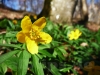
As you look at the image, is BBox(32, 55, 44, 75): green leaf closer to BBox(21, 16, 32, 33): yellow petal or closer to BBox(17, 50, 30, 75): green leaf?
BBox(17, 50, 30, 75): green leaf

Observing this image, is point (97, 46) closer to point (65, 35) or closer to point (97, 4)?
point (65, 35)

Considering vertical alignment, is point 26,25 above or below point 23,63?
above

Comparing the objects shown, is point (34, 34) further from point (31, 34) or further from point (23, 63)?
point (23, 63)

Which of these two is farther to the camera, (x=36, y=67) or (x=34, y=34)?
(x=34, y=34)

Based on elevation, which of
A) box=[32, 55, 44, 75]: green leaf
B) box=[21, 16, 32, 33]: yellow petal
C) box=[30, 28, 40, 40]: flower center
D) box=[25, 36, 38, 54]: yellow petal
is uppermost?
box=[21, 16, 32, 33]: yellow petal

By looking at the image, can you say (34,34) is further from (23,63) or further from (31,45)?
(23,63)

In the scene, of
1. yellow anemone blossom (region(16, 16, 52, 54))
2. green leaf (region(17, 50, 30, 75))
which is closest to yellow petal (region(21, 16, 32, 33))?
yellow anemone blossom (region(16, 16, 52, 54))

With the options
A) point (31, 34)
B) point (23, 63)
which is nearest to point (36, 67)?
point (23, 63)

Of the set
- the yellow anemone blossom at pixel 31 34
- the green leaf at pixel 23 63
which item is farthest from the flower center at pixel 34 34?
the green leaf at pixel 23 63

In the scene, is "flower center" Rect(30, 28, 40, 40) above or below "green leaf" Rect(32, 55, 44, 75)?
above
